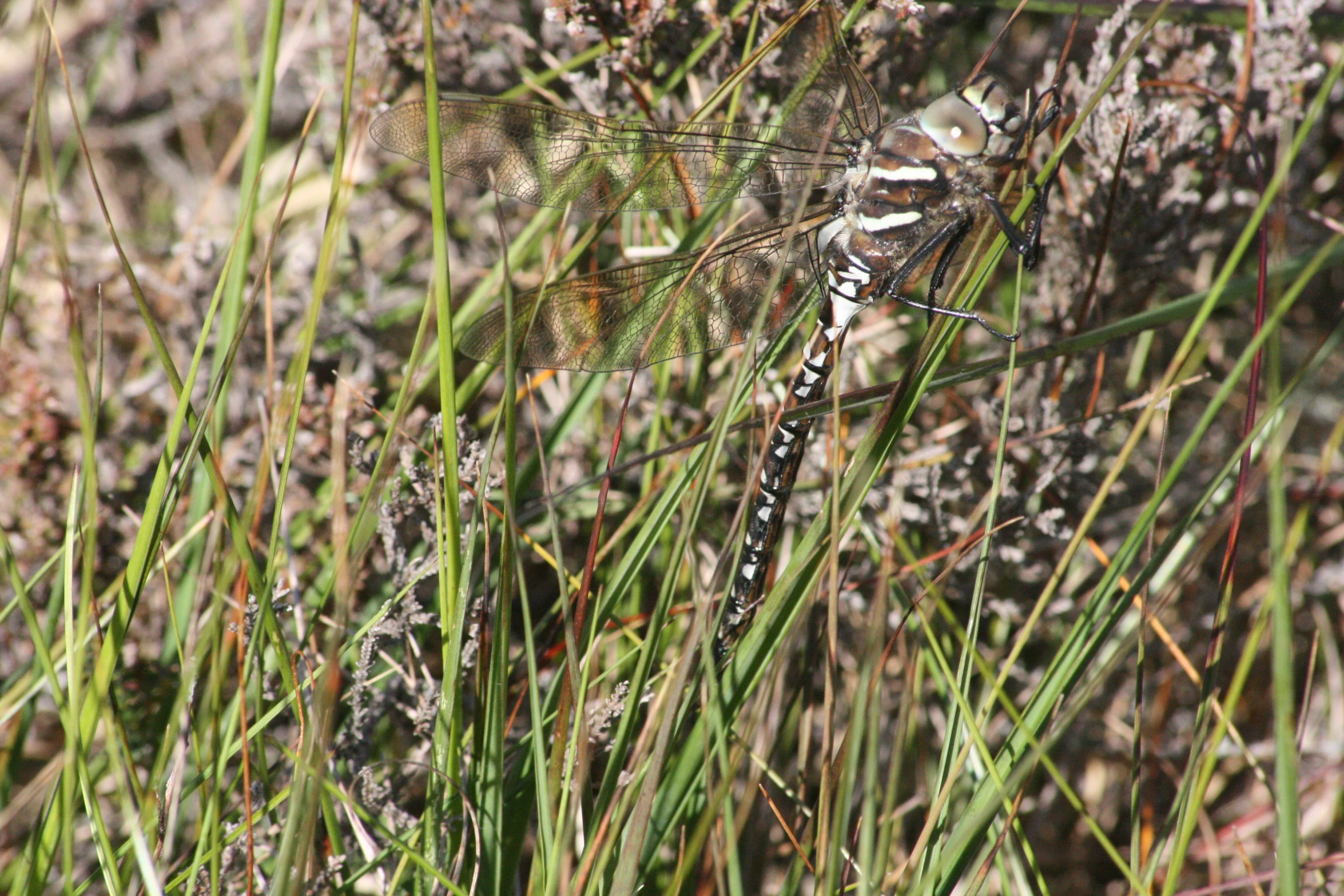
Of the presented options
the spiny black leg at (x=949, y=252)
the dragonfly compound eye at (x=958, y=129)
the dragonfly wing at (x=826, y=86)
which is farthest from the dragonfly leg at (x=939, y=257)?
the dragonfly wing at (x=826, y=86)

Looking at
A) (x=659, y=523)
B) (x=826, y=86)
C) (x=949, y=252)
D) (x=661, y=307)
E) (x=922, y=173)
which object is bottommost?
(x=659, y=523)

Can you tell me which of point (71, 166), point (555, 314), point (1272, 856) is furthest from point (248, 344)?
point (1272, 856)

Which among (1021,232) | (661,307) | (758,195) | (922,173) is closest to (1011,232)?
(1021,232)

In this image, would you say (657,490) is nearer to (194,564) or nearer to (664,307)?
(664,307)

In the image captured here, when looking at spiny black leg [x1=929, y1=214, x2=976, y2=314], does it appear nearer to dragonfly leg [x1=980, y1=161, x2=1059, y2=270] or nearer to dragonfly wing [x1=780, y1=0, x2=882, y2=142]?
dragonfly leg [x1=980, y1=161, x2=1059, y2=270]

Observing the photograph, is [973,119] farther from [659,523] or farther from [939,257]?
[659,523]

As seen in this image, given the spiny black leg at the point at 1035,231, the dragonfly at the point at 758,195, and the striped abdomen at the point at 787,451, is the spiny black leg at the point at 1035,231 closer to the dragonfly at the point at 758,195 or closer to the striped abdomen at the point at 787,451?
the dragonfly at the point at 758,195

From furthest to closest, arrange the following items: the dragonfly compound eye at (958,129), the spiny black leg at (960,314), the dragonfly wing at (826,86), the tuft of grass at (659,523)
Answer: the dragonfly wing at (826,86) → the dragonfly compound eye at (958,129) → the spiny black leg at (960,314) → the tuft of grass at (659,523)

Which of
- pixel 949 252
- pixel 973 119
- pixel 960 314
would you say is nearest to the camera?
pixel 960 314
